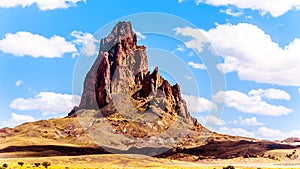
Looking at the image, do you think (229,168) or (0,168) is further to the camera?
(229,168)

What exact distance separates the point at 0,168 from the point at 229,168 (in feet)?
180

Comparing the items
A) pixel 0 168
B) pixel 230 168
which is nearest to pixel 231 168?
pixel 230 168

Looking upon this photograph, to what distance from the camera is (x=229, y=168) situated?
116 metres

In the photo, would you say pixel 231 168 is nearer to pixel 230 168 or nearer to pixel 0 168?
pixel 230 168

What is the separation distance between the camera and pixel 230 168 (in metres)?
116

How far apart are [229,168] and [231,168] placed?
57 cm

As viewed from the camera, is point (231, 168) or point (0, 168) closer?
point (0, 168)

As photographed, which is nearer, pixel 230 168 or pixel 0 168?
pixel 0 168

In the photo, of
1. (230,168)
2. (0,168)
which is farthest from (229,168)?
(0,168)

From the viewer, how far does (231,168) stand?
115812mm

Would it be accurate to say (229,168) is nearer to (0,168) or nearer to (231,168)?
(231,168)

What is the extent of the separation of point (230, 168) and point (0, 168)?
181 feet

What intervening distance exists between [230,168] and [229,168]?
30 centimetres
